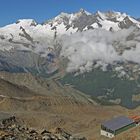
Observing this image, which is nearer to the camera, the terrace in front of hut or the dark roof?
the terrace in front of hut

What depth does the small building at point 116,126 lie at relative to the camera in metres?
164

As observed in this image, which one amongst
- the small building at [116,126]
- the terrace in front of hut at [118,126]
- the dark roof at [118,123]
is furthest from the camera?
the dark roof at [118,123]

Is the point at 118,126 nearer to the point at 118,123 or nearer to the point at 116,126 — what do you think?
the point at 116,126

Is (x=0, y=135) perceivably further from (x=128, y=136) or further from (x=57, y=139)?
(x=128, y=136)

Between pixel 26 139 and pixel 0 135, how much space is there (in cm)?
476

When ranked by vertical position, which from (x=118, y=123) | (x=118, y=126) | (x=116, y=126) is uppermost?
(x=118, y=123)

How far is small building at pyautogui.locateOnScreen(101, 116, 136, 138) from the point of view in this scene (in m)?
164

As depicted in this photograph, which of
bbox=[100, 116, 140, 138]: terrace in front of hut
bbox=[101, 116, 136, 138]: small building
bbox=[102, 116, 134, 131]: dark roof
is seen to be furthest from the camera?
bbox=[102, 116, 134, 131]: dark roof

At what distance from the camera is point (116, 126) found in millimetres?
167875

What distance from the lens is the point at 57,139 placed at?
8650 centimetres

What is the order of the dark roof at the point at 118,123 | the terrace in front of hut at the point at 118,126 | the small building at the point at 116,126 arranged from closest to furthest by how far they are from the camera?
the small building at the point at 116,126 → the terrace in front of hut at the point at 118,126 → the dark roof at the point at 118,123

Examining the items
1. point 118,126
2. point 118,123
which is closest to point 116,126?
point 118,126

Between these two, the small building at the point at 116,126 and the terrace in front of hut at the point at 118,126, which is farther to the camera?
the terrace in front of hut at the point at 118,126

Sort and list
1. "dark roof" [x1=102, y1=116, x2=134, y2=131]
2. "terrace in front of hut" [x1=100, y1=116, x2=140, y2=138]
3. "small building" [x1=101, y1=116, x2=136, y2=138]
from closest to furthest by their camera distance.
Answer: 1. "small building" [x1=101, y1=116, x2=136, y2=138]
2. "terrace in front of hut" [x1=100, y1=116, x2=140, y2=138]
3. "dark roof" [x1=102, y1=116, x2=134, y2=131]
